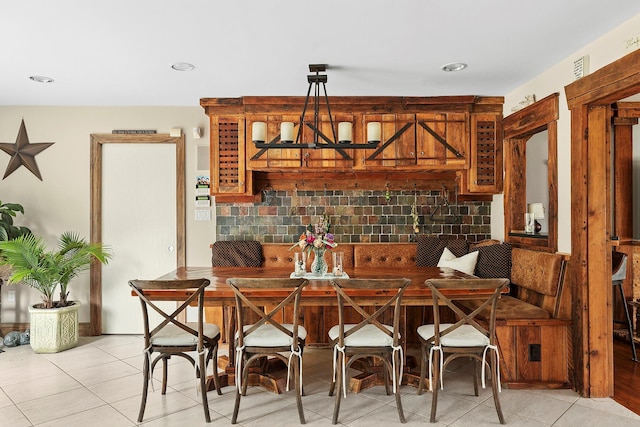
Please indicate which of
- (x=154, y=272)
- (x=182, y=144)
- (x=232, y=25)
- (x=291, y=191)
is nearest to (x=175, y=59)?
(x=232, y=25)

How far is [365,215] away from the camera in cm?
474

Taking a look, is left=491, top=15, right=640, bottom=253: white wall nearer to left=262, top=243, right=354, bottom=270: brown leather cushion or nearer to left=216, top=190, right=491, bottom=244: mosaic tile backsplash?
left=216, top=190, right=491, bottom=244: mosaic tile backsplash

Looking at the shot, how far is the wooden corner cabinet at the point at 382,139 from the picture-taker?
430 cm

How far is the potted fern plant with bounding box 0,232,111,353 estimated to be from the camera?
390cm

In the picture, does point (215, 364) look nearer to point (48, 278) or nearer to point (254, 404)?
point (254, 404)

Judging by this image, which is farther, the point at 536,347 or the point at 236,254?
the point at 236,254

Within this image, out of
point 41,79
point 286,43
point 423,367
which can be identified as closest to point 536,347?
point 423,367

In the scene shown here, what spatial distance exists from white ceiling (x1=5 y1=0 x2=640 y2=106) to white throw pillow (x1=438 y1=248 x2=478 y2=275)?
1.60 metres

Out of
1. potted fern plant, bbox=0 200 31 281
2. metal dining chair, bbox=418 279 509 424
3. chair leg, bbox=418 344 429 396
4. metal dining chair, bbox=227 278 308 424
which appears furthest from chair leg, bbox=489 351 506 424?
potted fern plant, bbox=0 200 31 281

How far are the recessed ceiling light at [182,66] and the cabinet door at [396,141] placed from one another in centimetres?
175

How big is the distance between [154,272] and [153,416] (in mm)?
2195

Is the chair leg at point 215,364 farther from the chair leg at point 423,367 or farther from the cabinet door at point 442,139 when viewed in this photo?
the cabinet door at point 442,139

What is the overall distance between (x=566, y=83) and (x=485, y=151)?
1.19 meters

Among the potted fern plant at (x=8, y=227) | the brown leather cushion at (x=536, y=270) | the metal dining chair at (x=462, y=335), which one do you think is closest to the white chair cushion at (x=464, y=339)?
the metal dining chair at (x=462, y=335)
